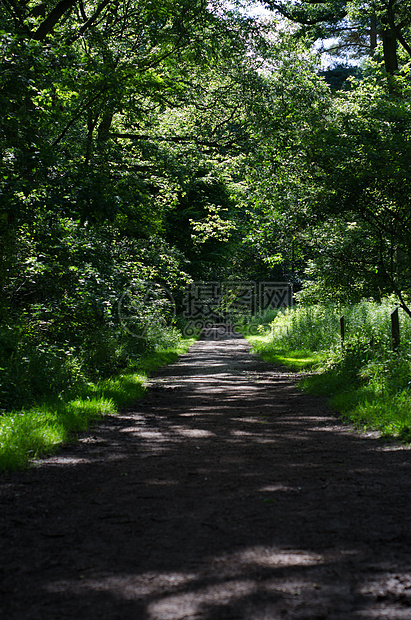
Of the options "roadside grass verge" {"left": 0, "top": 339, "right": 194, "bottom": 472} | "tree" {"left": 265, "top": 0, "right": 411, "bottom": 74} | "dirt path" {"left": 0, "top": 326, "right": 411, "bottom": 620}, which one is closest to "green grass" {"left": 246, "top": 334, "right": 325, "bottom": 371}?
"roadside grass verge" {"left": 0, "top": 339, "right": 194, "bottom": 472}

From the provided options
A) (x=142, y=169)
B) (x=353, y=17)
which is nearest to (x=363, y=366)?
(x=142, y=169)

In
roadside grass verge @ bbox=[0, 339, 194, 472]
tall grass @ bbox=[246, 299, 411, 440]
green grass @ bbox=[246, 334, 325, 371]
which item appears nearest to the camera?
roadside grass verge @ bbox=[0, 339, 194, 472]

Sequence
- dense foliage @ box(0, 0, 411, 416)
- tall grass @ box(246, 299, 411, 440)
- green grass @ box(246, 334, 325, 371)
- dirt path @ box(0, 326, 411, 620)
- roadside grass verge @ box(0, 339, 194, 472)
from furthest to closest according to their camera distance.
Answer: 1. green grass @ box(246, 334, 325, 371)
2. dense foliage @ box(0, 0, 411, 416)
3. tall grass @ box(246, 299, 411, 440)
4. roadside grass verge @ box(0, 339, 194, 472)
5. dirt path @ box(0, 326, 411, 620)

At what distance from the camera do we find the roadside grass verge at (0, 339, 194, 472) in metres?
5.85

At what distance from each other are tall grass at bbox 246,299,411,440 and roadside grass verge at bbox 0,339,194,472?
3.77 meters

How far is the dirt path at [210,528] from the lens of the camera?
2.81 m

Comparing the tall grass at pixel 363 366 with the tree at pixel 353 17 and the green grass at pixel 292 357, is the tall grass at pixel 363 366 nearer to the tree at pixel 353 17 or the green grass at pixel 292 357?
the green grass at pixel 292 357

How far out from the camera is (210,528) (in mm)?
3838

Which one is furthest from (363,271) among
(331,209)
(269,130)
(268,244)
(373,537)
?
(373,537)

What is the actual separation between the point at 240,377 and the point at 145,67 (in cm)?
829

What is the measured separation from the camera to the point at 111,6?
1573 cm

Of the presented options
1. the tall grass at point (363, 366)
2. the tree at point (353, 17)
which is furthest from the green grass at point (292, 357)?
the tree at point (353, 17)

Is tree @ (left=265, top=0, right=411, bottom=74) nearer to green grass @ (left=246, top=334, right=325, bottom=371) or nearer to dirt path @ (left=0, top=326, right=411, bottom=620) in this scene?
green grass @ (left=246, top=334, right=325, bottom=371)

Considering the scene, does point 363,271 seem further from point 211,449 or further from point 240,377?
point 211,449
